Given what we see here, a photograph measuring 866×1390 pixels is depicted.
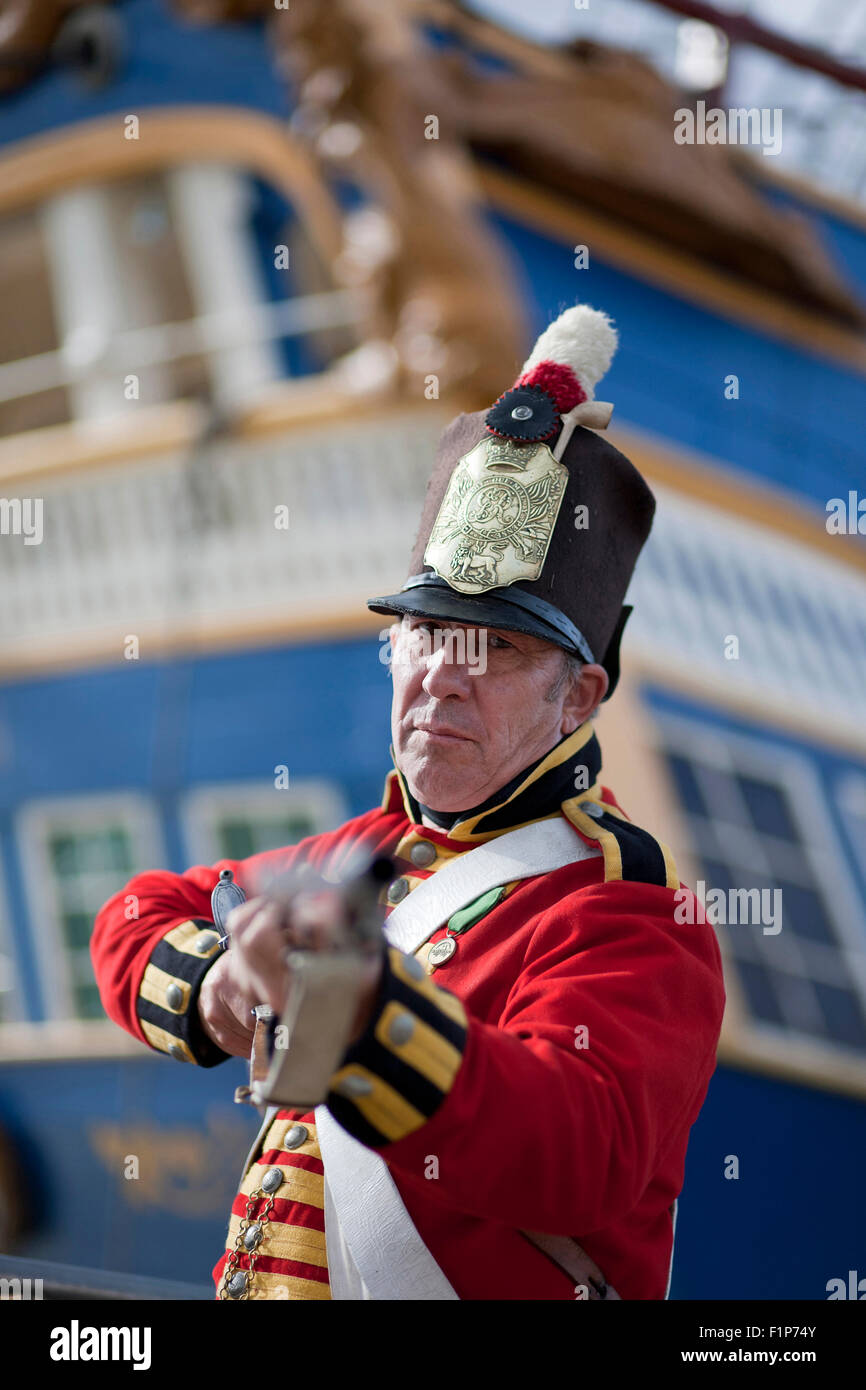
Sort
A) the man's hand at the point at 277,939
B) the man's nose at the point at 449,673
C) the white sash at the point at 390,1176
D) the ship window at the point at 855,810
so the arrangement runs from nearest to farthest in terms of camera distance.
Result: 1. the man's hand at the point at 277,939
2. the white sash at the point at 390,1176
3. the man's nose at the point at 449,673
4. the ship window at the point at 855,810

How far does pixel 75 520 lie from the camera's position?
5.49m

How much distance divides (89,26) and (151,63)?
0.88ft

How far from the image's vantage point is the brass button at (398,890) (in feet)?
5.92

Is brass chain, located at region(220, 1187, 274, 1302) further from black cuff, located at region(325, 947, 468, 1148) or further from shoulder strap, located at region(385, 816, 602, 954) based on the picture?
black cuff, located at region(325, 947, 468, 1148)

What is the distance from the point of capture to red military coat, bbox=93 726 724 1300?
51.7 inches

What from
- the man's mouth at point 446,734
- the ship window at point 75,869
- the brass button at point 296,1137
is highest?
the man's mouth at point 446,734

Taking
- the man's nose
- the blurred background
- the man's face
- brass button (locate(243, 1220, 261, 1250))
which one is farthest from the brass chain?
the blurred background

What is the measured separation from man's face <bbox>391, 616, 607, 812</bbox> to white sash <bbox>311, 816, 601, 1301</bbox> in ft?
0.23

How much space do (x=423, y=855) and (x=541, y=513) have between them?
0.40 metres

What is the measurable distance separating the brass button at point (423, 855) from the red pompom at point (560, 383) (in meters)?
0.51

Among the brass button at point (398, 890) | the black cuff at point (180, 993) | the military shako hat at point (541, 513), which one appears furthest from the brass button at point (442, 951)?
the military shako hat at point (541, 513)

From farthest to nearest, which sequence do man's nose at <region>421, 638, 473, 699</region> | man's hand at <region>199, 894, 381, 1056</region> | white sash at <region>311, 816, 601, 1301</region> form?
1. man's nose at <region>421, 638, 473, 699</region>
2. white sash at <region>311, 816, 601, 1301</region>
3. man's hand at <region>199, 894, 381, 1056</region>

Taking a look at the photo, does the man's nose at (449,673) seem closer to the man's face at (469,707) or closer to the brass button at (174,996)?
the man's face at (469,707)

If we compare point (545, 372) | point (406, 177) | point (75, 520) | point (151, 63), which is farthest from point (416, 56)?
point (545, 372)
